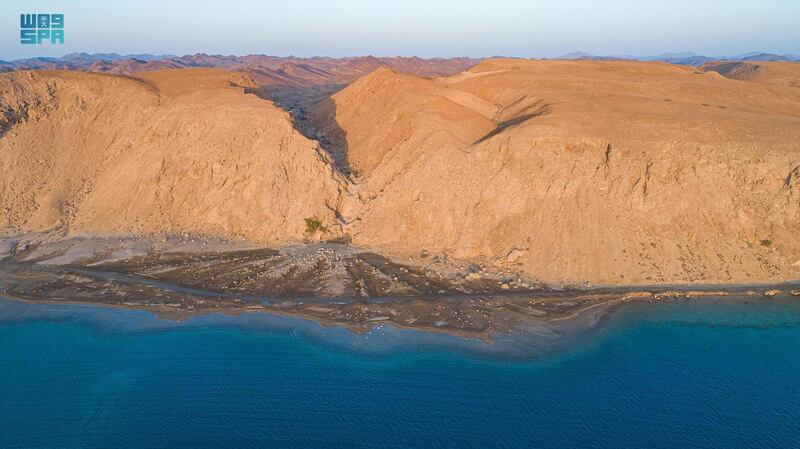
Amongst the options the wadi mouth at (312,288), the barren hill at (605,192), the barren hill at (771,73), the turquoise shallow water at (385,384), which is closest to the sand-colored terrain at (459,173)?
the barren hill at (605,192)

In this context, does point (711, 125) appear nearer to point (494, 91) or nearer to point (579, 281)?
point (579, 281)

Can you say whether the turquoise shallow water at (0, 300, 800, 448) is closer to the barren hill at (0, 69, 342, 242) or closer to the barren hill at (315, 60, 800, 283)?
the barren hill at (315, 60, 800, 283)

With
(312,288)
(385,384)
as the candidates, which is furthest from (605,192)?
(385,384)

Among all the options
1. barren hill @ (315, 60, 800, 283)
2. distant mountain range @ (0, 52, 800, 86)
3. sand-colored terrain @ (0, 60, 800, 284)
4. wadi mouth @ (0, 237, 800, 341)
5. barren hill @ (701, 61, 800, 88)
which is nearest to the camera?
wadi mouth @ (0, 237, 800, 341)

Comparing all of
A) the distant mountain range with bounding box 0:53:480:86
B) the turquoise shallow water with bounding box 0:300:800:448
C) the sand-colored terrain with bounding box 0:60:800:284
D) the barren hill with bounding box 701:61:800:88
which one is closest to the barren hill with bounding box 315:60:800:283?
the sand-colored terrain with bounding box 0:60:800:284

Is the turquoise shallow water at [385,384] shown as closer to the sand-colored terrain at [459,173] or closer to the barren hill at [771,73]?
the sand-colored terrain at [459,173]

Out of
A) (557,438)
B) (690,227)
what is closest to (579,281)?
(690,227)
